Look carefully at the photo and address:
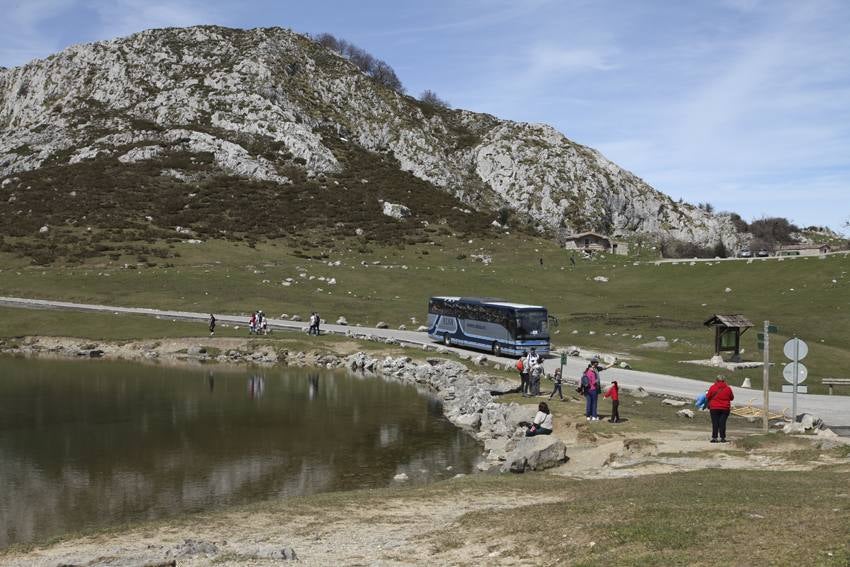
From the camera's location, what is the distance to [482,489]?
2297cm

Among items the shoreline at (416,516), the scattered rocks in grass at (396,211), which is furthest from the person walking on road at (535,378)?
the scattered rocks in grass at (396,211)

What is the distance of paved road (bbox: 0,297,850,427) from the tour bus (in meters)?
1.35

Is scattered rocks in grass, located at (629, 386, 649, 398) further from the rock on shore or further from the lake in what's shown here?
the lake

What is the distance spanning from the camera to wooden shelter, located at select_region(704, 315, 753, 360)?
54.3m

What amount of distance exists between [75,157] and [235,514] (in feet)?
505

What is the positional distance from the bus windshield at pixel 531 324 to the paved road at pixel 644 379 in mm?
2206

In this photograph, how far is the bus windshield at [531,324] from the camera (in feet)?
187

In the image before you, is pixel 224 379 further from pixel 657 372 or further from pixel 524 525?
pixel 524 525

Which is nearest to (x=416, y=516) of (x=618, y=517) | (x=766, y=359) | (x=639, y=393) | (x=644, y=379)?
(x=618, y=517)

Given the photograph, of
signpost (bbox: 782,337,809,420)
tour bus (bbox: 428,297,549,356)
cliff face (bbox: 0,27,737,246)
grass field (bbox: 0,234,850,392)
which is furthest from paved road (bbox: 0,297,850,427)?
cliff face (bbox: 0,27,737,246)

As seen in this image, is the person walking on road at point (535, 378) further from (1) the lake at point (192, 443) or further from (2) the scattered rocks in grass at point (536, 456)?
(2) the scattered rocks in grass at point (536, 456)

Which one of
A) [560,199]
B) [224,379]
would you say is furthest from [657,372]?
[560,199]

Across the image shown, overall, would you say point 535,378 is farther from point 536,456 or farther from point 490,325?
point 490,325

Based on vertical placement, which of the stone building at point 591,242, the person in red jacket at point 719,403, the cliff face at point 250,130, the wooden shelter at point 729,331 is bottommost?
the person in red jacket at point 719,403
